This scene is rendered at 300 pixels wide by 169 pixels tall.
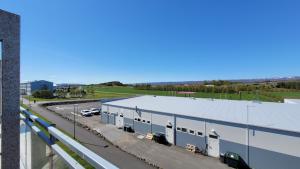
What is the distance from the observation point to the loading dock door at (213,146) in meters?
14.6

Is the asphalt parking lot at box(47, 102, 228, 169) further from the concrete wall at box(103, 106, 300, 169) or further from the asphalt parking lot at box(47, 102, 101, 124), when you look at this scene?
the asphalt parking lot at box(47, 102, 101, 124)

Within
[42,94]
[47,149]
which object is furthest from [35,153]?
[42,94]

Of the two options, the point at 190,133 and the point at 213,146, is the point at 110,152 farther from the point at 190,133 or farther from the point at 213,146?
the point at 213,146

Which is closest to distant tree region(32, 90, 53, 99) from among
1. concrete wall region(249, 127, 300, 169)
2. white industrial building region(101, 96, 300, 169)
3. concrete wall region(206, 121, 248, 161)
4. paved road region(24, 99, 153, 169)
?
paved road region(24, 99, 153, 169)

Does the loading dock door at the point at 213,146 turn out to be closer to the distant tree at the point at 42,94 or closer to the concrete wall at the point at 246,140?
the concrete wall at the point at 246,140

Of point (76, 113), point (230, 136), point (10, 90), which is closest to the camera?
point (10, 90)

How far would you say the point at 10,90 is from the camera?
2680mm

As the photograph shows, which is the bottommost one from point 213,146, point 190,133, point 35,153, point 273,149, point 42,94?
point 213,146

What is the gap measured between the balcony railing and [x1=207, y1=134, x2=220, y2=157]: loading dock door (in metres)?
13.7

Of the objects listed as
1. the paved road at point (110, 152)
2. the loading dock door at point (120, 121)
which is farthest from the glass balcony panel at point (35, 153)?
the loading dock door at point (120, 121)

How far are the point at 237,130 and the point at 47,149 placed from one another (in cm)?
1356

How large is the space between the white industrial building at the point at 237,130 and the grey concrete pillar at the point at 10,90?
13.0 metres

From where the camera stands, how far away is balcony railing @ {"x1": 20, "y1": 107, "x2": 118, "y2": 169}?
127cm

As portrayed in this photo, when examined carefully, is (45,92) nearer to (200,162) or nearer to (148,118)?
(148,118)
